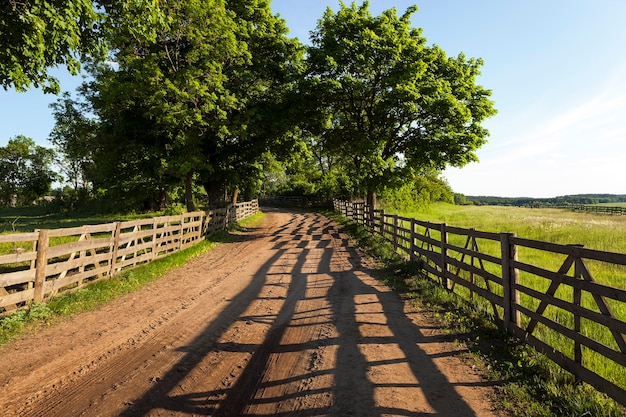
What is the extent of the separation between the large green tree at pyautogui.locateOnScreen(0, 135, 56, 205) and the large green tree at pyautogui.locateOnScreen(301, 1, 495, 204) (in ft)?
213

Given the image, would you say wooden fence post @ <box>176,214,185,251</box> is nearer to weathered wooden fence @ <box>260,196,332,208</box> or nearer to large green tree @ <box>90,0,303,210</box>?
large green tree @ <box>90,0,303,210</box>

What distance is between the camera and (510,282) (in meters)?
5.70

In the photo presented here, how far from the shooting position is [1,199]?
6412cm

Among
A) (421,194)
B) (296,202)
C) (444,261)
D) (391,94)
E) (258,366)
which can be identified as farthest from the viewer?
(296,202)

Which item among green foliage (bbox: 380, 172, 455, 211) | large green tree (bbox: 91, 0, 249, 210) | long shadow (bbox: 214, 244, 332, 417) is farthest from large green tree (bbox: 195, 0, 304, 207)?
green foliage (bbox: 380, 172, 455, 211)

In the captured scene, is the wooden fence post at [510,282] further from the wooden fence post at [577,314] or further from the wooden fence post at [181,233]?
the wooden fence post at [181,233]

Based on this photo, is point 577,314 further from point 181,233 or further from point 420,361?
point 181,233

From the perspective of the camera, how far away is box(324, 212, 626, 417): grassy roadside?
12.0 ft

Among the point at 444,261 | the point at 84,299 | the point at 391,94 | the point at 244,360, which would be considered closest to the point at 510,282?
the point at 444,261

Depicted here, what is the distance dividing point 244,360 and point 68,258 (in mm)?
7821

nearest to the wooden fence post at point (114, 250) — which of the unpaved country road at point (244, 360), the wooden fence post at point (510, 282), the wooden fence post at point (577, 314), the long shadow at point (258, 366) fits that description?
the unpaved country road at point (244, 360)

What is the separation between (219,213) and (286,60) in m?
9.87

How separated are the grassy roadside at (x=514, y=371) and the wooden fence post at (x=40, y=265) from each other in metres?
7.55

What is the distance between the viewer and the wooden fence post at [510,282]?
560 centimetres
